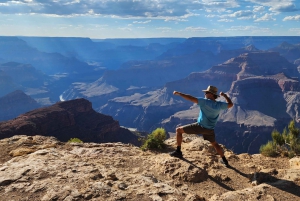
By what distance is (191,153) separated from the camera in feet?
24.5

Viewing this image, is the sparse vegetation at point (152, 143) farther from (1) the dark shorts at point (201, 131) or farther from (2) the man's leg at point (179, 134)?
(1) the dark shorts at point (201, 131)

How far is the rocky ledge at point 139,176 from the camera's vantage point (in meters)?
4.70

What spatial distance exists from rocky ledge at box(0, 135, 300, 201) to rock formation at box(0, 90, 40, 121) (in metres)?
136

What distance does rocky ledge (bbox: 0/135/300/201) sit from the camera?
470 centimetres

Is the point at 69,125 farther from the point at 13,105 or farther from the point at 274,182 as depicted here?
the point at 13,105

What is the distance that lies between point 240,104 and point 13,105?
109 metres

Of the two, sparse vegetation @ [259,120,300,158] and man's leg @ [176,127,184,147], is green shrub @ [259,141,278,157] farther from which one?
man's leg @ [176,127,184,147]

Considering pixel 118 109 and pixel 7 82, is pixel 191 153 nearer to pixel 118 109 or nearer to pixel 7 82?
pixel 118 109

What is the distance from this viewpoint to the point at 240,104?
123438mm

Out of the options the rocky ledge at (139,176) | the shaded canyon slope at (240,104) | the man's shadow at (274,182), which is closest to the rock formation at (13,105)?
the shaded canyon slope at (240,104)

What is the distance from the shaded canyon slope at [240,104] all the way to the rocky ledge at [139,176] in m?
82.2

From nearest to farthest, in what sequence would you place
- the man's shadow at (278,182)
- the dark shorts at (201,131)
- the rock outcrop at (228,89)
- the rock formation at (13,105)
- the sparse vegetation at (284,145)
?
the man's shadow at (278,182) → the dark shorts at (201,131) → the sparse vegetation at (284,145) → the rock outcrop at (228,89) → the rock formation at (13,105)

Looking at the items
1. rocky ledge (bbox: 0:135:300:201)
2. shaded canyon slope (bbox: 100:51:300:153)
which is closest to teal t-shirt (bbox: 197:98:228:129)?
rocky ledge (bbox: 0:135:300:201)

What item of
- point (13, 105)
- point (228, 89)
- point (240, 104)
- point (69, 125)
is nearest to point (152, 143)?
point (69, 125)
